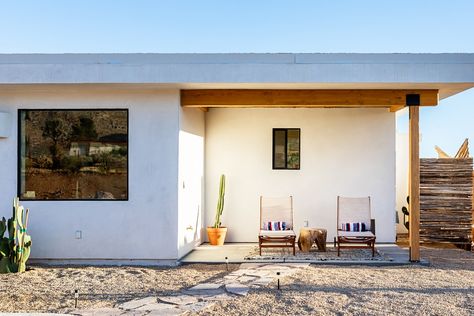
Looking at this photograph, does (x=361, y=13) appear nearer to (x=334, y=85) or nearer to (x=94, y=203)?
(x=334, y=85)

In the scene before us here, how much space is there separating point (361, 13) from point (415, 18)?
1944 millimetres

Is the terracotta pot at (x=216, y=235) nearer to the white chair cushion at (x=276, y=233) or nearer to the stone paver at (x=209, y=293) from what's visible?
the white chair cushion at (x=276, y=233)

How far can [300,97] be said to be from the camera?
1030cm

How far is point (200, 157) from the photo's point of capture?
12500 mm

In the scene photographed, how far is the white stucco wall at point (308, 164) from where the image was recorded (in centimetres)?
1281

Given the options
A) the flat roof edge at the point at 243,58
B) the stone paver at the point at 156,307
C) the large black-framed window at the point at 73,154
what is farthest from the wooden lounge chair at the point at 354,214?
the stone paver at the point at 156,307

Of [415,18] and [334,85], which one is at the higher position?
[415,18]

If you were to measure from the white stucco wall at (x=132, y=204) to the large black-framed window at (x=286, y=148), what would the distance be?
3.27 m

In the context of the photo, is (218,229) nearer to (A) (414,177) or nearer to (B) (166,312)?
(A) (414,177)

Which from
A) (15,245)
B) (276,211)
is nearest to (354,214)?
(276,211)

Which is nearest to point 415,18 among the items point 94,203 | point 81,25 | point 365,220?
point 365,220

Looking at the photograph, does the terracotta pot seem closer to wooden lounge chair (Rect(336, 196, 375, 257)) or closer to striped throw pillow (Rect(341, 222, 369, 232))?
wooden lounge chair (Rect(336, 196, 375, 257))

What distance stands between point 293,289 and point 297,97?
3.58 metres

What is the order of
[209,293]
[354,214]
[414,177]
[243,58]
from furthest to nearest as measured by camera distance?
[354,214], [414,177], [243,58], [209,293]
